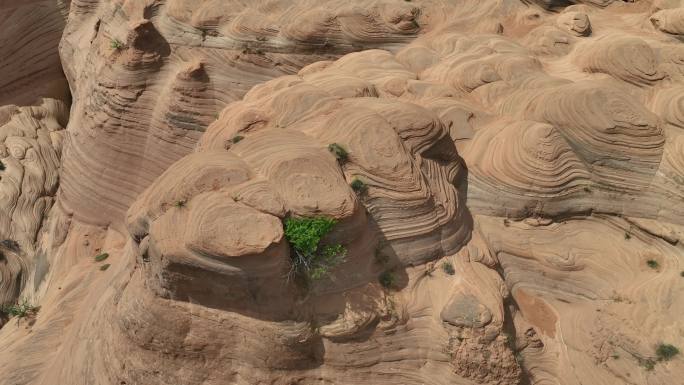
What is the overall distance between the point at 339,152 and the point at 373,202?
4.77 feet

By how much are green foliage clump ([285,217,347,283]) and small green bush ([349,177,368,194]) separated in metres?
1.49

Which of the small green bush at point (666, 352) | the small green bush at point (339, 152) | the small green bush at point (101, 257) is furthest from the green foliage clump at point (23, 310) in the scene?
the small green bush at point (666, 352)

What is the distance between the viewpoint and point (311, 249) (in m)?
11.2

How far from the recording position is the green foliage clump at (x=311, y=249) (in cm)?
1108

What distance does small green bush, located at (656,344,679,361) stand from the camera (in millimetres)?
12367

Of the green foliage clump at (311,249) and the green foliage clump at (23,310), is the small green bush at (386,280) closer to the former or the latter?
the green foliage clump at (311,249)

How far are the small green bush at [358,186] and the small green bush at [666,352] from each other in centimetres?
801

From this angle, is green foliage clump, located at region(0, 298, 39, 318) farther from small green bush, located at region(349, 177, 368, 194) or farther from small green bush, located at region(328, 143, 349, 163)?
small green bush, located at region(349, 177, 368, 194)

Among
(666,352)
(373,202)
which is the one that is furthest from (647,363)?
(373,202)

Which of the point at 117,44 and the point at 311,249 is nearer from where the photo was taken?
the point at 311,249

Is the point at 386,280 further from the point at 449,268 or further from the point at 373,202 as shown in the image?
the point at 373,202

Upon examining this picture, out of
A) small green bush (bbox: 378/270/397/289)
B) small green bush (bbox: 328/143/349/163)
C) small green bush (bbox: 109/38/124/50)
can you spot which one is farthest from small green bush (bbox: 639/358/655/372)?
small green bush (bbox: 109/38/124/50)

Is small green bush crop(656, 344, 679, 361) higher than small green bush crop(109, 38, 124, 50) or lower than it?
lower

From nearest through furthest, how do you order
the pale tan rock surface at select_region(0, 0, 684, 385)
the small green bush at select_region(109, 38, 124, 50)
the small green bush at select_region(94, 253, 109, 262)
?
the pale tan rock surface at select_region(0, 0, 684, 385) < the small green bush at select_region(94, 253, 109, 262) < the small green bush at select_region(109, 38, 124, 50)
